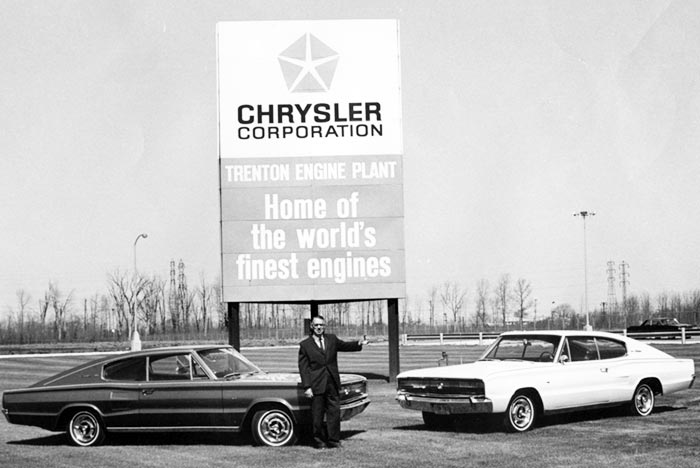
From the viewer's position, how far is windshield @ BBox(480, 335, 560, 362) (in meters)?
15.4

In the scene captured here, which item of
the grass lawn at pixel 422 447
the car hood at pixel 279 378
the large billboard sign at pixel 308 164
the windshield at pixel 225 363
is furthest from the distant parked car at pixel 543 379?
the large billboard sign at pixel 308 164

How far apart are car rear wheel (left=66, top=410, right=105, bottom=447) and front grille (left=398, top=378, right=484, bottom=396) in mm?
4597

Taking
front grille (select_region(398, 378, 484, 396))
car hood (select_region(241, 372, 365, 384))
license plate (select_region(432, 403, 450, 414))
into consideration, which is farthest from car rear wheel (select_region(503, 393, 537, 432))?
car hood (select_region(241, 372, 365, 384))

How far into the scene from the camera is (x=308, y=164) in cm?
2583

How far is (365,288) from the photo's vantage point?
2598 cm

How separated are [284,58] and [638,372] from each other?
13979 mm

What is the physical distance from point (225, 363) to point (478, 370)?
12.4ft

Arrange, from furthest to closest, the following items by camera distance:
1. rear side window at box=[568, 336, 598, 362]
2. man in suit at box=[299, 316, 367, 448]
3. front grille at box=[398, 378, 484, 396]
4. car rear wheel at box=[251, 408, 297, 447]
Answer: rear side window at box=[568, 336, 598, 362] → front grille at box=[398, 378, 484, 396] → car rear wheel at box=[251, 408, 297, 447] → man in suit at box=[299, 316, 367, 448]

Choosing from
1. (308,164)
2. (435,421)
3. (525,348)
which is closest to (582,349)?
(525,348)

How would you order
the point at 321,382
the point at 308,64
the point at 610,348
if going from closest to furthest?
the point at 321,382 → the point at 610,348 → the point at 308,64

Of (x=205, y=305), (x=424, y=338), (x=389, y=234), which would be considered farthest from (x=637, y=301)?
(x=389, y=234)

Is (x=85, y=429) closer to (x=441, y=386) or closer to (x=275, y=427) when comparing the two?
(x=275, y=427)

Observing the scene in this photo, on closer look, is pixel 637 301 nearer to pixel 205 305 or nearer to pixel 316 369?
pixel 205 305

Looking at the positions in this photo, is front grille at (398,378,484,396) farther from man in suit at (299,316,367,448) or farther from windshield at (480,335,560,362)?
man in suit at (299,316,367,448)
